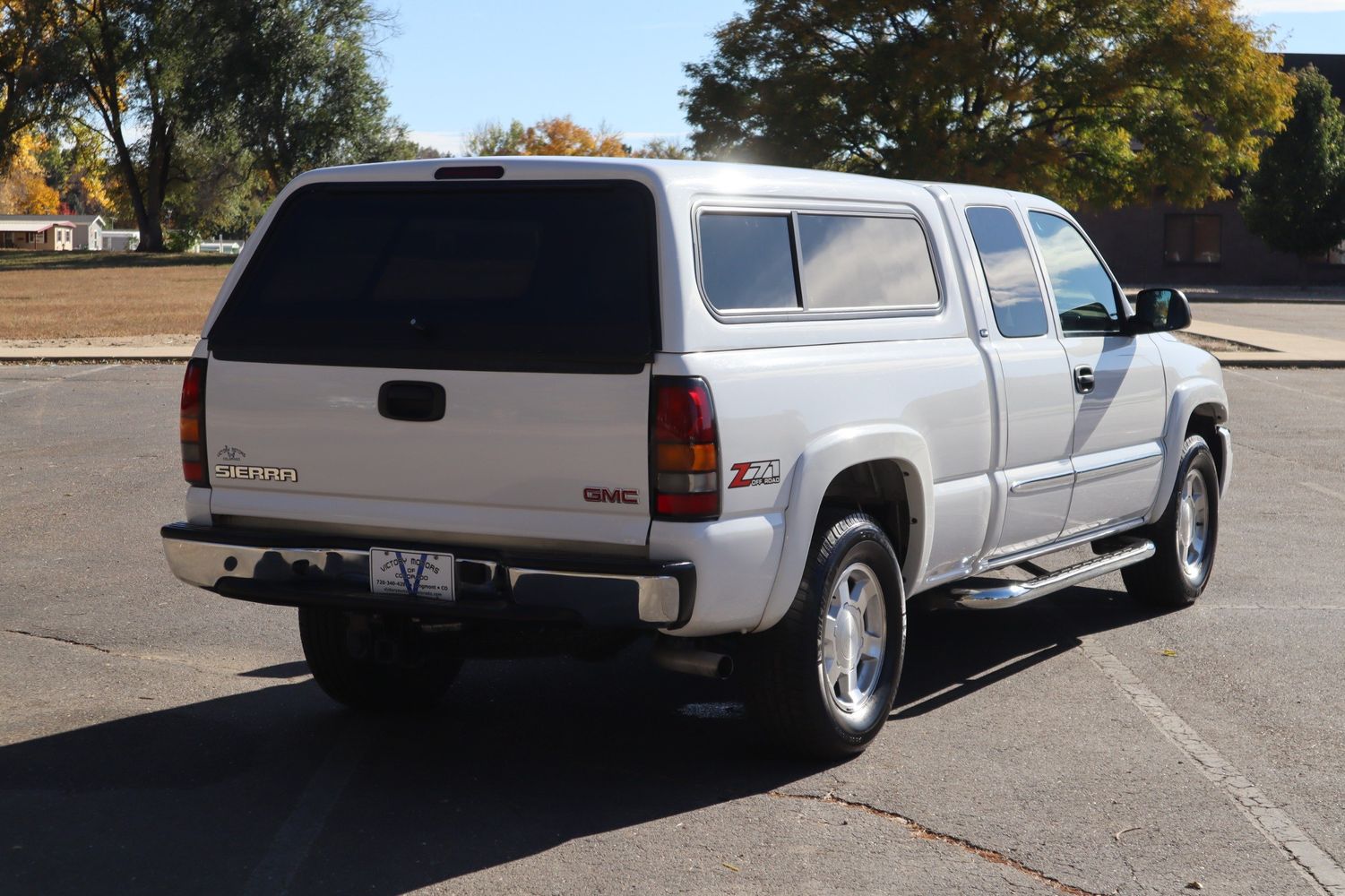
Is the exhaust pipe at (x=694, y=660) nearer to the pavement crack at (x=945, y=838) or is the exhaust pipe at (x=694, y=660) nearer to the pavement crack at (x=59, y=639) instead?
the pavement crack at (x=945, y=838)

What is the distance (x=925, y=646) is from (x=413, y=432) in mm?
3098

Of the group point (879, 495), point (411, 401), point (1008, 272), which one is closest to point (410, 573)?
point (411, 401)

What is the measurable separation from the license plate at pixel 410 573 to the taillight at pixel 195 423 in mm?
780

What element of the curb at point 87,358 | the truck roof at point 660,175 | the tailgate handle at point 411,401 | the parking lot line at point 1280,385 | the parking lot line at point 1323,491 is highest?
the truck roof at point 660,175

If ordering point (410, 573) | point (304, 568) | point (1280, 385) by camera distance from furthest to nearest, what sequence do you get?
point (1280, 385) < point (304, 568) < point (410, 573)

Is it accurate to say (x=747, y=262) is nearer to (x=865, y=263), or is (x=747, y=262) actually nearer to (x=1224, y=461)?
(x=865, y=263)

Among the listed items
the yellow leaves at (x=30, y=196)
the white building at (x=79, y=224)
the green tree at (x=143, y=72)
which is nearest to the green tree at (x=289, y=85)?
the green tree at (x=143, y=72)

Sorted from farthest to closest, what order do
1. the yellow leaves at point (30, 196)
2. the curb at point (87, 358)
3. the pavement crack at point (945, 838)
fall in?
the yellow leaves at point (30, 196), the curb at point (87, 358), the pavement crack at point (945, 838)

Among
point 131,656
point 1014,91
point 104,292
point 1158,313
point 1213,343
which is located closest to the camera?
point 131,656

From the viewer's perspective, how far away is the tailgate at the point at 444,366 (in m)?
4.71

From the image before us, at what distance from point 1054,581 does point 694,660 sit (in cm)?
219

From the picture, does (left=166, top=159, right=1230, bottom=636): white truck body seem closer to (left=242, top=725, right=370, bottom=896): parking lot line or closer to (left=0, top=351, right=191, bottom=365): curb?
(left=242, top=725, right=370, bottom=896): parking lot line

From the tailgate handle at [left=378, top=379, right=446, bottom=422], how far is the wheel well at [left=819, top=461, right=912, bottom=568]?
138cm

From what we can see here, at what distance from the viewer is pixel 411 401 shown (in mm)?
4930
